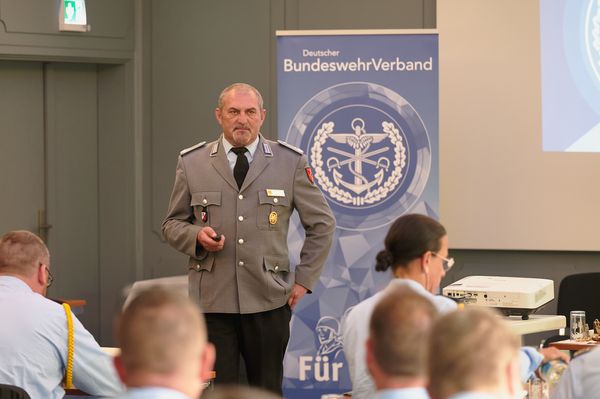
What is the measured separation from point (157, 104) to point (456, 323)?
5.40 meters

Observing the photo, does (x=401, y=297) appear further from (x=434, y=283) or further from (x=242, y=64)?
(x=242, y=64)

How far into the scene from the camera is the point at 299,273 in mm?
4586

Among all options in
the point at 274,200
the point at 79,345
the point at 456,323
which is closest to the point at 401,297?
the point at 456,323

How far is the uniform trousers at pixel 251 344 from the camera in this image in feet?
14.4

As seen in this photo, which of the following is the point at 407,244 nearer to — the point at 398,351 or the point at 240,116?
the point at 398,351

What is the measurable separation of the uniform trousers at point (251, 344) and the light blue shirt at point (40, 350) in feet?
3.09

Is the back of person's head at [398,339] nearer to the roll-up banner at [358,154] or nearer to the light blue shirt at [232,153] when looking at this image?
the light blue shirt at [232,153]

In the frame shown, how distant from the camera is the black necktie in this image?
4.53m

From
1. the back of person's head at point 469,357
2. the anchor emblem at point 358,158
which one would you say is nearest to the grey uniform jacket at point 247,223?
the anchor emblem at point 358,158

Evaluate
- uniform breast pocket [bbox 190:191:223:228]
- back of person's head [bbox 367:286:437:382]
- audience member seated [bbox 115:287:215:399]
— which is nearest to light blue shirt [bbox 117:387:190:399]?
audience member seated [bbox 115:287:215:399]

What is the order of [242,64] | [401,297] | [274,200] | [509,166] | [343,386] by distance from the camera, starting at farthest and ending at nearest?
[242,64], [509,166], [343,386], [274,200], [401,297]

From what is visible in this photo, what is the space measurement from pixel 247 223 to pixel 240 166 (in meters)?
0.26

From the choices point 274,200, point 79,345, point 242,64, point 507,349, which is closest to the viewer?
point 507,349

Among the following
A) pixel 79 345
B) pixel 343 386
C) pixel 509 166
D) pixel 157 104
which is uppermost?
pixel 157 104
